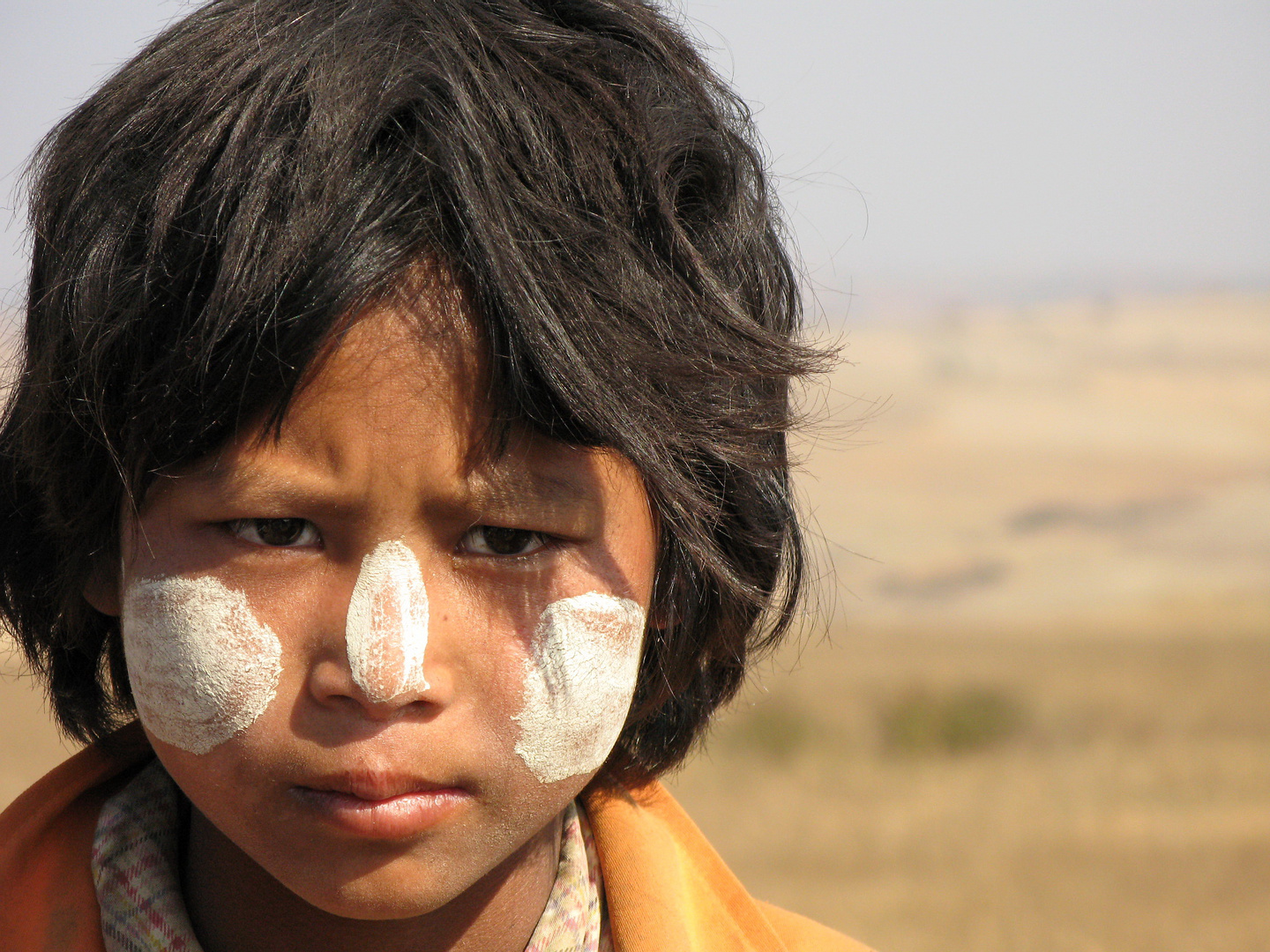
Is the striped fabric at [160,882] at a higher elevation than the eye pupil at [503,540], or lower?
lower

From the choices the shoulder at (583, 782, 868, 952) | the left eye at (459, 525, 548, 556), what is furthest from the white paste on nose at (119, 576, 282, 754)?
the shoulder at (583, 782, 868, 952)

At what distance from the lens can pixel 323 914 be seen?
1.70 metres

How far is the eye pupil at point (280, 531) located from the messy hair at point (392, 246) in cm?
12

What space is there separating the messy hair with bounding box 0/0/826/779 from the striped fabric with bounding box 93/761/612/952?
0.32 metres

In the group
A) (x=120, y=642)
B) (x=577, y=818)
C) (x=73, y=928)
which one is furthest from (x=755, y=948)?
(x=120, y=642)

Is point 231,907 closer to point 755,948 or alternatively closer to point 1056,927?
point 755,948

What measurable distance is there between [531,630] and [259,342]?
0.49 meters

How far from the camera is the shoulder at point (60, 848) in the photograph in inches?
67.2

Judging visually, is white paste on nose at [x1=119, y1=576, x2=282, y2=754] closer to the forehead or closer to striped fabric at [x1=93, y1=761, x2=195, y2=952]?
the forehead

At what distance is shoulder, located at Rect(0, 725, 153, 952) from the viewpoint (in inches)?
67.2

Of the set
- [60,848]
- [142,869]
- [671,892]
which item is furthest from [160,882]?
[671,892]

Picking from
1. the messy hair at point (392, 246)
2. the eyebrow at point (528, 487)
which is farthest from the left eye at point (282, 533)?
the eyebrow at point (528, 487)

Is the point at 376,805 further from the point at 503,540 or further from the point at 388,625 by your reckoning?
the point at 503,540

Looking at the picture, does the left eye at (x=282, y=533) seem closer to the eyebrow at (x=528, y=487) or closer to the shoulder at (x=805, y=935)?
the eyebrow at (x=528, y=487)
